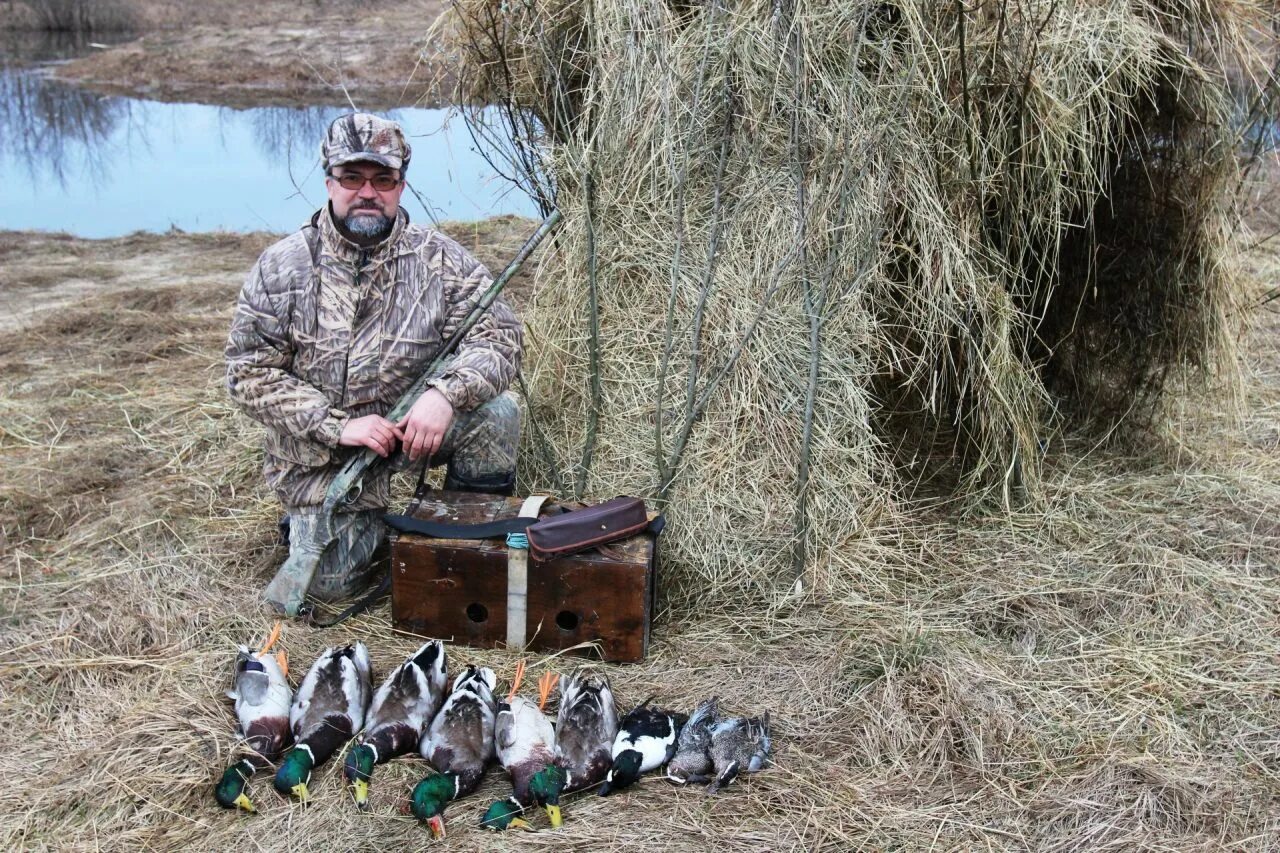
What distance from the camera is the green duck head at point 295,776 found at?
10.0ft

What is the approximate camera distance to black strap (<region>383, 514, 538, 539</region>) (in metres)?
3.72

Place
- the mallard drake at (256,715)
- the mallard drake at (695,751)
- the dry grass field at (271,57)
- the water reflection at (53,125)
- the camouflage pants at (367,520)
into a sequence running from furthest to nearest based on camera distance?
the dry grass field at (271,57)
the water reflection at (53,125)
the camouflage pants at (367,520)
the mallard drake at (695,751)
the mallard drake at (256,715)

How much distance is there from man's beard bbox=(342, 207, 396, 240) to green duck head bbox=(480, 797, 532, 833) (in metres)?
1.96

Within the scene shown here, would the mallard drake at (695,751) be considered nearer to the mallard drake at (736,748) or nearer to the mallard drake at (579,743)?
the mallard drake at (736,748)

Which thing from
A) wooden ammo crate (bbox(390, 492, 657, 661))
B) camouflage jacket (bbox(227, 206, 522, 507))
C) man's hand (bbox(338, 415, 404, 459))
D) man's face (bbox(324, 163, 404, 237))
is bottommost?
wooden ammo crate (bbox(390, 492, 657, 661))

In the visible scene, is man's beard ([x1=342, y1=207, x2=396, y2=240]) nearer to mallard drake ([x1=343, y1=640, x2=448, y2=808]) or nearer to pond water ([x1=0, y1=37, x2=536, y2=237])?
mallard drake ([x1=343, y1=640, x2=448, y2=808])

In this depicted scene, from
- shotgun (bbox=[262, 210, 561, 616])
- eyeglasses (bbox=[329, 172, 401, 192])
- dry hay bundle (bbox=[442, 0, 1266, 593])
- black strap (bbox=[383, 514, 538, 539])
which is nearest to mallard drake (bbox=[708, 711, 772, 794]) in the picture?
dry hay bundle (bbox=[442, 0, 1266, 593])

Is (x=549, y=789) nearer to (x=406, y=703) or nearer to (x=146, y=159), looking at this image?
(x=406, y=703)

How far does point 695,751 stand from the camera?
3.22 meters

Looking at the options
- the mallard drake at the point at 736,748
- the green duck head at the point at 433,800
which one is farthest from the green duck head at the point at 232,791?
the mallard drake at the point at 736,748

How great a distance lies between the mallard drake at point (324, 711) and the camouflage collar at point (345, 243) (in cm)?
136

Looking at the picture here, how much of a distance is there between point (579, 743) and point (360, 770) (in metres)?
0.62

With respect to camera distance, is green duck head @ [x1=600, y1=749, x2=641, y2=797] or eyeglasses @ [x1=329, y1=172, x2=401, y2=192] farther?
→ eyeglasses @ [x1=329, y1=172, x2=401, y2=192]

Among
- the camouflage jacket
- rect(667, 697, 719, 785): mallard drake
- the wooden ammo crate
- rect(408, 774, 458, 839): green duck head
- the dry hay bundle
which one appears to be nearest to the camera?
rect(408, 774, 458, 839): green duck head
